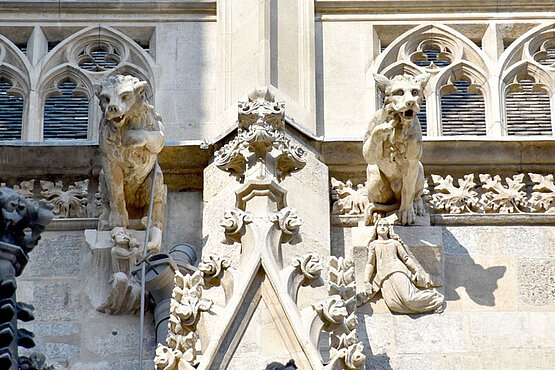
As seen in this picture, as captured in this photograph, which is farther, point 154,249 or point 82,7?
point 82,7

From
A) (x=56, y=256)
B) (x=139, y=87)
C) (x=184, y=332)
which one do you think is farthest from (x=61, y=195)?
(x=184, y=332)

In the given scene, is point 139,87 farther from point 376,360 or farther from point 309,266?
point 376,360

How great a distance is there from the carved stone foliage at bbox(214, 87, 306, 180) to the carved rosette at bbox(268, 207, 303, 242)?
0.91 metres

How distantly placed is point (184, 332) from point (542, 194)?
3.06m

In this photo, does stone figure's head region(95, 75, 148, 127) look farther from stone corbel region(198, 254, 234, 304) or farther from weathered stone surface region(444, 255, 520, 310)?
weathered stone surface region(444, 255, 520, 310)

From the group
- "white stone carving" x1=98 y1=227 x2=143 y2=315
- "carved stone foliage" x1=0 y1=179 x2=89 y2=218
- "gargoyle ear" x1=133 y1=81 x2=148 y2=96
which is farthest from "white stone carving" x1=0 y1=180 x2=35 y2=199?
"gargoyle ear" x1=133 y1=81 x2=148 y2=96

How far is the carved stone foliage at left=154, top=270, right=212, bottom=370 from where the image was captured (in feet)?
38.3

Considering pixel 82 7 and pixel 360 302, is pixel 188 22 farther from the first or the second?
pixel 360 302

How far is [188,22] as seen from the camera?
49.8 ft

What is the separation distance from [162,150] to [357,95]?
1.42 m

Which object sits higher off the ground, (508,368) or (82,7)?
(82,7)

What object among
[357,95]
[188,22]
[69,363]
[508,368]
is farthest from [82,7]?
[508,368]

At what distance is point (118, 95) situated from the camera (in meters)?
12.8

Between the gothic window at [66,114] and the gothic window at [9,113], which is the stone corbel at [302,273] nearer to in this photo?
the gothic window at [66,114]
